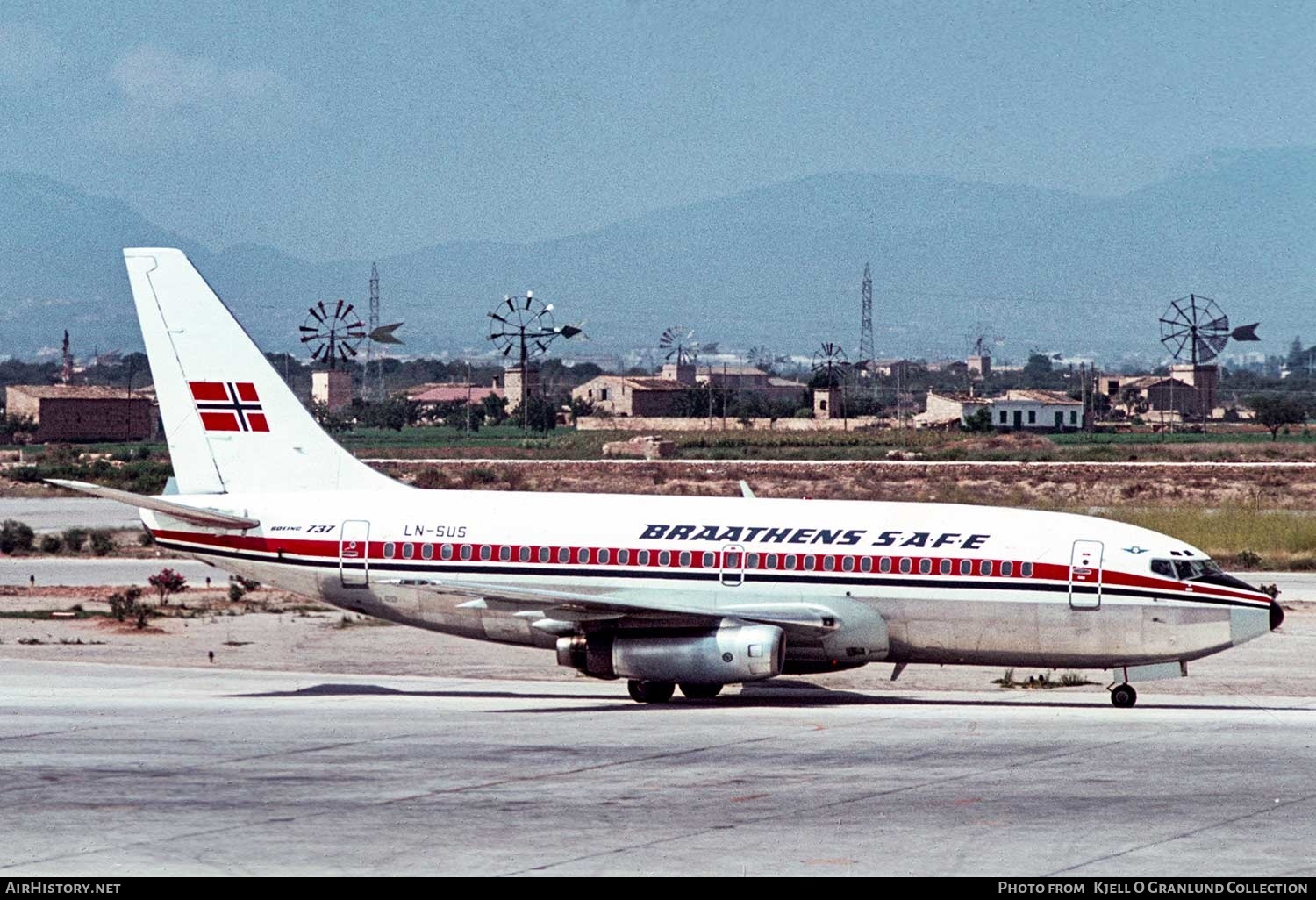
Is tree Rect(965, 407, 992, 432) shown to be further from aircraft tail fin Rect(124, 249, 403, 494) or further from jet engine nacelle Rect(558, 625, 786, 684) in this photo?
jet engine nacelle Rect(558, 625, 786, 684)

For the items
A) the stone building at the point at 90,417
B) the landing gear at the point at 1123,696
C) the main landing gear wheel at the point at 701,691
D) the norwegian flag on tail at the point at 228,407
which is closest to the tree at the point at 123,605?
the norwegian flag on tail at the point at 228,407

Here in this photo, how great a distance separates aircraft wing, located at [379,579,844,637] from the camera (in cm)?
3319

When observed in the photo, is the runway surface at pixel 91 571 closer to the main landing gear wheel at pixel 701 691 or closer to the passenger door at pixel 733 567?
the main landing gear wheel at pixel 701 691

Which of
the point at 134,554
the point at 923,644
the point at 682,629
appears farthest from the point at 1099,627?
the point at 134,554

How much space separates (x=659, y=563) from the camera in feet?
114

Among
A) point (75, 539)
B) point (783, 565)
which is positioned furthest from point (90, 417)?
point (783, 565)

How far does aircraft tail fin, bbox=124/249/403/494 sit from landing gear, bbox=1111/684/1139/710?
15.6m

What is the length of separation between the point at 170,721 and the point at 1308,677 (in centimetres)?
2429

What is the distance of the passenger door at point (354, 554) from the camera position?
36.1 meters

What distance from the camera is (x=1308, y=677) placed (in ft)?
127

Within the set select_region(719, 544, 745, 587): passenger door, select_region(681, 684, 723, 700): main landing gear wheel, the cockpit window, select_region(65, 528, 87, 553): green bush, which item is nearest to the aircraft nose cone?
the cockpit window

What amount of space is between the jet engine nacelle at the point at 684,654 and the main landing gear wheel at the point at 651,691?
Answer: 680 millimetres

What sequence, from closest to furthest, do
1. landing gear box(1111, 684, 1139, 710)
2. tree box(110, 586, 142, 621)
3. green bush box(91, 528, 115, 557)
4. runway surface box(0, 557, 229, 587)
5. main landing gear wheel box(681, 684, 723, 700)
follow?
1. landing gear box(1111, 684, 1139, 710)
2. main landing gear wheel box(681, 684, 723, 700)
3. tree box(110, 586, 142, 621)
4. runway surface box(0, 557, 229, 587)
5. green bush box(91, 528, 115, 557)
